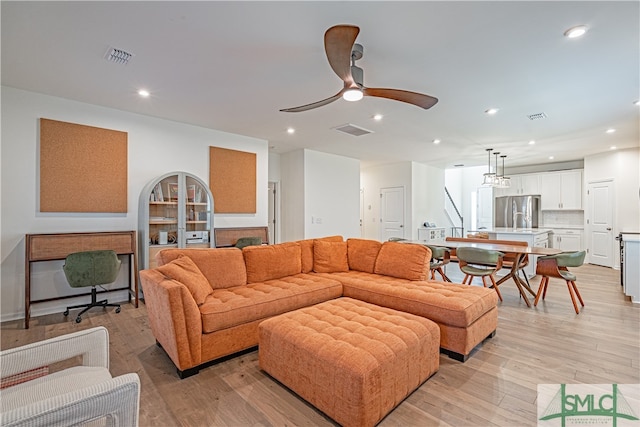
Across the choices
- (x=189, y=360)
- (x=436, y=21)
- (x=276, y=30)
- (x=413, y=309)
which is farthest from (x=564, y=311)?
(x=276, y=30)

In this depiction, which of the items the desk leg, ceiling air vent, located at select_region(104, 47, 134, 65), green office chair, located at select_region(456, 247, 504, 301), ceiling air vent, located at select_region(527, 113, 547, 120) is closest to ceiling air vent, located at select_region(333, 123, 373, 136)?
ceiling air vent, located at select_region(527, 113, 547, 120)

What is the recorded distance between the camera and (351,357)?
1.72m

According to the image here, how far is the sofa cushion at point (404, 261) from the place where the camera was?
338 cm

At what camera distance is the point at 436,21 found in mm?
2252

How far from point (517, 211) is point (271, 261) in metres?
7.88

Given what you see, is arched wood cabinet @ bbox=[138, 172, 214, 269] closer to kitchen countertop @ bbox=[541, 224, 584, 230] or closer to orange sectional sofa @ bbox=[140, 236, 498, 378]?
orange sectional sofa @ bbox=[140, 236, 498, 378]

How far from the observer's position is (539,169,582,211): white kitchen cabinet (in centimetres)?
762

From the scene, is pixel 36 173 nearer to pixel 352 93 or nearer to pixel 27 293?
pixel 27 293

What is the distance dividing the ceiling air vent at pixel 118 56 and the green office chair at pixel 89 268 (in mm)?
2173

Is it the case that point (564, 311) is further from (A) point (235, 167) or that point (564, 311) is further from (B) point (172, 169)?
(B) point (172, 169)

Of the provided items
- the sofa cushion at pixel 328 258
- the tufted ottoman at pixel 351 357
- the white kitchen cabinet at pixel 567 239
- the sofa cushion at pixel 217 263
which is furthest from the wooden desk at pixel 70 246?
Answer: the white kitchen cabinet at pixel 567 239

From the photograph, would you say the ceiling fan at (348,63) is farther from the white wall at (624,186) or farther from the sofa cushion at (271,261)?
the white wall at (624,186)

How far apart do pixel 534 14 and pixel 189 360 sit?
11.8 ft

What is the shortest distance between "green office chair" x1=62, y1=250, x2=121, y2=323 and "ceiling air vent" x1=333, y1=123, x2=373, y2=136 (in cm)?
377
